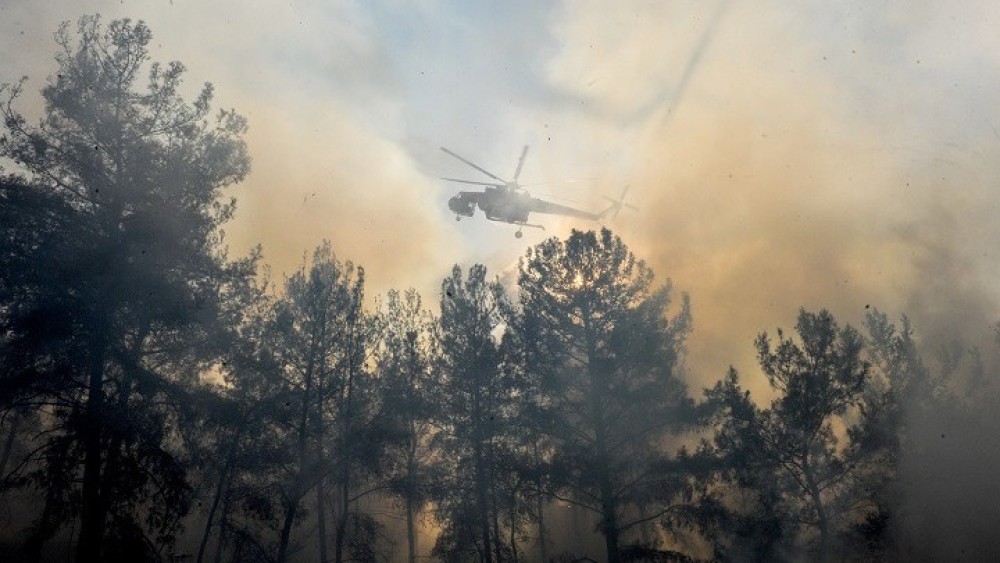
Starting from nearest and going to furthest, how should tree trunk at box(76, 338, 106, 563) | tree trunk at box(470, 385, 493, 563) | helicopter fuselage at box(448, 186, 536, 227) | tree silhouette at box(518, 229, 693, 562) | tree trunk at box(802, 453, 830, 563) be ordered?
1. tree trunk at box(76, 338, 106, 563)
2. tree silhouette at box(518, 229, 693, 562)
3. tree trunk at box(802, 453, 830, 563)
4. tree trunk at box(470, 385, 493, 563)
5. helicopter fuselage at box(448, 186, 536, 227)

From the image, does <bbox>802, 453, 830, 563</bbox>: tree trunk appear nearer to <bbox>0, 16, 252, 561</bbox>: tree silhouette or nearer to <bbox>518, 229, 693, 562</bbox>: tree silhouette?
<bbox>518, 229, 693, 562</bbox>: tree silhouette

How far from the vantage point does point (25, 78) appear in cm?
1077

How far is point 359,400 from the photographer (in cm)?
1961

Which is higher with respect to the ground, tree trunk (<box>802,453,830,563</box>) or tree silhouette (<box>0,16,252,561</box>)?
tree silhouette (<box>0,16,252,561</box>)

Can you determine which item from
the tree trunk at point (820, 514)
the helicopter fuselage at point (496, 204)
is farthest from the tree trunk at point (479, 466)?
the helicopter fuselage at point (496, 204)

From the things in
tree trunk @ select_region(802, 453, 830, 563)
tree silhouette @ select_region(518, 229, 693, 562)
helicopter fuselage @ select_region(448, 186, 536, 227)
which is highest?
helicopter fuselage @ select_region(448, 186, 536, 227)

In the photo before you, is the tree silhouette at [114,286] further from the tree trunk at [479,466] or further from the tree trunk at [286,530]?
the tree trunk at [479,466]

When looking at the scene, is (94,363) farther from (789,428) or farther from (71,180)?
(789,428)

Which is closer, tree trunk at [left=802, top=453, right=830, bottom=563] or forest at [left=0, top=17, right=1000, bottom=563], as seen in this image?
forest at [left=0, top=17, right=1000, bottom=563]

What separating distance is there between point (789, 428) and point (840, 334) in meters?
4.28

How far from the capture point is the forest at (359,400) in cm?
1030

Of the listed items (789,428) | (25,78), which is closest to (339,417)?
(25,78)

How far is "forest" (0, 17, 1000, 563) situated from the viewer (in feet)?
33.8

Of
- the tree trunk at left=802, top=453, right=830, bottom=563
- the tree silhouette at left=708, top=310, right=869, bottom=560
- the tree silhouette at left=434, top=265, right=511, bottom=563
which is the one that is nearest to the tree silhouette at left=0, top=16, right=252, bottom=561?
the tree silhouette at left=434, top=265, right=511, bottom=563
